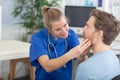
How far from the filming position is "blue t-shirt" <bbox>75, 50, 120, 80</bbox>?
4.57ft

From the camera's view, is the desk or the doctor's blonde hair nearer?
the doctor's blonde hair

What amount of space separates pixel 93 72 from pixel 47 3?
8.59 ft

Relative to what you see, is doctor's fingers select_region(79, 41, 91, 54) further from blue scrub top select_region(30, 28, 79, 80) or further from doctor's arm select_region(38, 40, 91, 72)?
blue scrub top select_region(30, 28, 79, 80)

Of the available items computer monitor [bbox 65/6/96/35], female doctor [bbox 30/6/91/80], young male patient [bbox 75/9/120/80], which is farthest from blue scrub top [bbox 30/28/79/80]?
computer monitor [bbox 65/6/96/35]

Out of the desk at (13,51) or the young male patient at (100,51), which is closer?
the young male patient at (100,51)

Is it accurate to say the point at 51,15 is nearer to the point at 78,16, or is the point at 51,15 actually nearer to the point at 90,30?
the point at 90,30

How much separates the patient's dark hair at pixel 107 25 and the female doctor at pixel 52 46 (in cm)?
27

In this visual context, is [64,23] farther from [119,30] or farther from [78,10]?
[78,10]

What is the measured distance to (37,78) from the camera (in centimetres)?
203

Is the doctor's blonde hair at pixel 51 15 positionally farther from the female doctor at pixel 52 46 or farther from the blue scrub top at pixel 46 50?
the blue scrub top at pixel 46 50

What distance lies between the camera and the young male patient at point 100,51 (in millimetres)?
1406

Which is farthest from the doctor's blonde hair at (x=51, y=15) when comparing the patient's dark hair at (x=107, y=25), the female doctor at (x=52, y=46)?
the patient's dark hair at (x=107, y=25)

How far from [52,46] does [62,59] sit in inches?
11.6

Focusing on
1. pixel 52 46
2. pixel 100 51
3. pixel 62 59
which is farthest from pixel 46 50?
pixel 100 51
